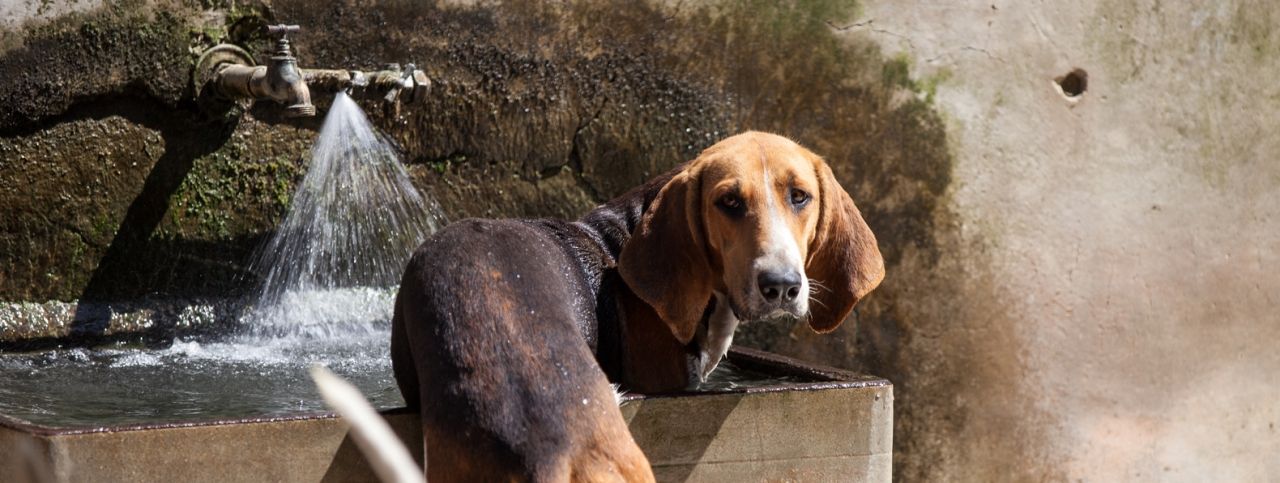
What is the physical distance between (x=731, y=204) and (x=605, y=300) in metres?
0.43

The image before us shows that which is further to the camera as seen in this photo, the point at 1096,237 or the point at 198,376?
the point at 1096,237

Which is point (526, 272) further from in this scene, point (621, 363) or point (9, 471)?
point (9, 471)

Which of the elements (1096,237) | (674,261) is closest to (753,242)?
(674,261)

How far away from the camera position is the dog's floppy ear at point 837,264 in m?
3.46

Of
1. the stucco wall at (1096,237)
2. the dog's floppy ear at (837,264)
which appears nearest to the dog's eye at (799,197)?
the dog's floppy ear at (837,264)

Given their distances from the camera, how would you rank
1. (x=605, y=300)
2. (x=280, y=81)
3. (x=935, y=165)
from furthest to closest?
(x=935, y=165)
(x=280, y=81)
(x=605, y=300)

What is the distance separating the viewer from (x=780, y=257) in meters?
3.10

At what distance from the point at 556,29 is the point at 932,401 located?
206cm

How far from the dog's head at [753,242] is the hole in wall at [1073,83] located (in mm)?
2186

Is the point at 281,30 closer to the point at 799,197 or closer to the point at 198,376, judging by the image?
the point at 198,376

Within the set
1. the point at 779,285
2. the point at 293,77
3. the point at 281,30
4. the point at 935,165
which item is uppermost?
the point at 281,30

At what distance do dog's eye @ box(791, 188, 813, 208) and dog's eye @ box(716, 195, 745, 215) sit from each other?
0.14 m

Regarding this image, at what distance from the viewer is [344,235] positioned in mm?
5125

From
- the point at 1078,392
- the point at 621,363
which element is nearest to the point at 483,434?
the point at 621,363
